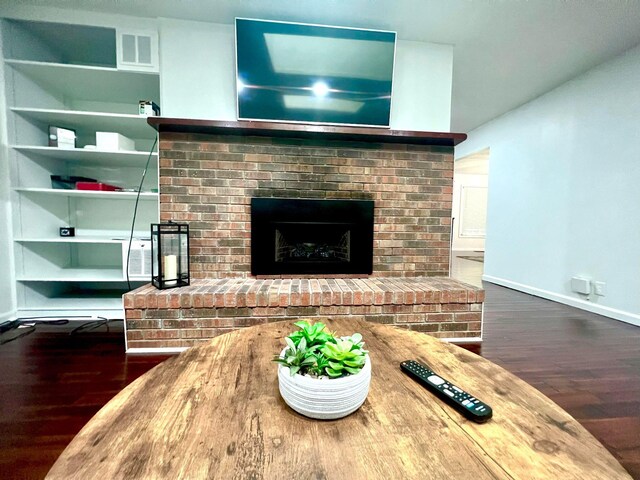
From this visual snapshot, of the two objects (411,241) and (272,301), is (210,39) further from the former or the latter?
(411,241)

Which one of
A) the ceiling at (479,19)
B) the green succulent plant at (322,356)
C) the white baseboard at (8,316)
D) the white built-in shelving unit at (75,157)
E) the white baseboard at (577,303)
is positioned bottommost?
the white baseboard at (8,316)

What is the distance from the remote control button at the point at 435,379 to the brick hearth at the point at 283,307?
1103mm

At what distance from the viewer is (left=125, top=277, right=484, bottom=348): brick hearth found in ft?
5.99

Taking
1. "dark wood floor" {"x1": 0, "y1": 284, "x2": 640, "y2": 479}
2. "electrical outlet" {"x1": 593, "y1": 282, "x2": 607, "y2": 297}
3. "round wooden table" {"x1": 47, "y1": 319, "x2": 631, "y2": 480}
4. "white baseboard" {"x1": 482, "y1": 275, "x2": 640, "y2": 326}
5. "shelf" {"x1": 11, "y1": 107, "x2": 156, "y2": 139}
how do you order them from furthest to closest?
1. "electrical outlet" {"x1": 593, "y1": 282, "x2": 607, "y2": 297}
2. "white baseboard" {"x1": 482, "y1": 275, "x2": 640, "y2": 326}
3. "shelf" {"x1": 11, "y1": 107, "x2": 156, "y2": 139}
4. "dark wood floor" {"x1": 0, "y1": 284, "x2": 640, "y2": 479}
5. "round wooden table" {"x1": 47, "y1": 319, "x2": 631, "y2": 480}

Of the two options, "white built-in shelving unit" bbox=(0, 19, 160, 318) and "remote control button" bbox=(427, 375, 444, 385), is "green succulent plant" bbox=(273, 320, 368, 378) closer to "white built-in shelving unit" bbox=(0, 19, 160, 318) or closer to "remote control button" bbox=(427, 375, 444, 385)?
"remote control button" bbox=(427, 375, 444, 385)

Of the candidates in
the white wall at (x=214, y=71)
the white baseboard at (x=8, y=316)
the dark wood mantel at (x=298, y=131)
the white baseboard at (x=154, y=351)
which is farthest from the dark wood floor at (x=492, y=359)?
the white wall at (x=214, y=71)

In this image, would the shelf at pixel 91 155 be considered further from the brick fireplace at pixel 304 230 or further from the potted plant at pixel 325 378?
the potted plant at pixel 325 378

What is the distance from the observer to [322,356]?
0.60 metres

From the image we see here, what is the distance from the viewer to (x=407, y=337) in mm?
1010

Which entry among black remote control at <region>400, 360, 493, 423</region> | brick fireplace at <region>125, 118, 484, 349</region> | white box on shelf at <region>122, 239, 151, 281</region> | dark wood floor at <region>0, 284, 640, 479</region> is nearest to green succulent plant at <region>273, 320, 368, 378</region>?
black remote control at <region>400, 360, 493, 423</region>

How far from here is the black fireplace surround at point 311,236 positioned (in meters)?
2.28

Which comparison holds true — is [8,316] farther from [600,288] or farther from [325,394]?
[600,288]

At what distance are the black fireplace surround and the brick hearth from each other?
0.23 m

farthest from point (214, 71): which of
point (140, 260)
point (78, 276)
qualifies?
point (78, 276)
